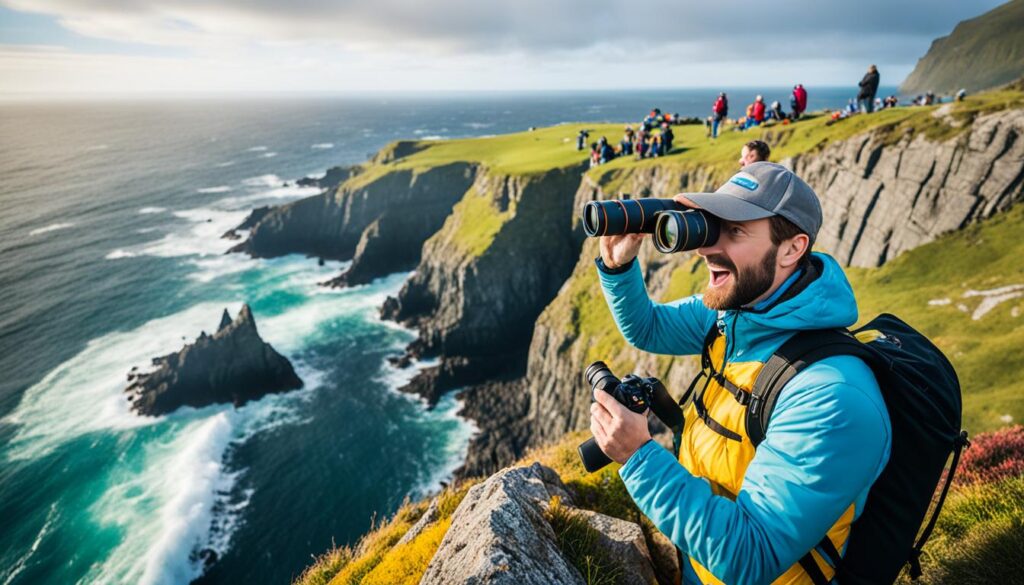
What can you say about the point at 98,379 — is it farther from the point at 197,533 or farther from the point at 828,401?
the point at 828,401

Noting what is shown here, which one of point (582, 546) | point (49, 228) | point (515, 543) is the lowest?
point (49, 228)

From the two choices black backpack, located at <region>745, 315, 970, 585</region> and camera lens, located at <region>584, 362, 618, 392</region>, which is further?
camera lens, located at <region>584, 362, 618, 392</region>

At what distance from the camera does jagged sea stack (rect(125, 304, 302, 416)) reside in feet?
136

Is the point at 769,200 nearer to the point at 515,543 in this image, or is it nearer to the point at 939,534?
the point at 515,543

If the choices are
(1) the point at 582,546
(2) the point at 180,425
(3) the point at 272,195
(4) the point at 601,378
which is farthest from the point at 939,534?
(3) the point at 272,195

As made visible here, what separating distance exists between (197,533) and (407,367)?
2140 cm

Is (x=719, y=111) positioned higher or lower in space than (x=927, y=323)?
higher

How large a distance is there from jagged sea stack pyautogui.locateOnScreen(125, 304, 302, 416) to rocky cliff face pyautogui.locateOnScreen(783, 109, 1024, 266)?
4340cm

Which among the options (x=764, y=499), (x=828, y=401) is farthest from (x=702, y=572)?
(x=828, y=401)

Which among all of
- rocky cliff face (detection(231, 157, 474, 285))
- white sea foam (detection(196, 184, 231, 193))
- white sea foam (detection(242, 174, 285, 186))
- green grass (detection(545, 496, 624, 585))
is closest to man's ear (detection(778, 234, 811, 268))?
green grass (detection(545, 496, 624, 585))

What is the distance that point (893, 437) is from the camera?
2.86 metres

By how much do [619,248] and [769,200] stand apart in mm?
1496

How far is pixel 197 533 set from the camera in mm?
29922

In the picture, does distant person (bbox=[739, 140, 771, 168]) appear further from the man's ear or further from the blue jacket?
the blue jacket
